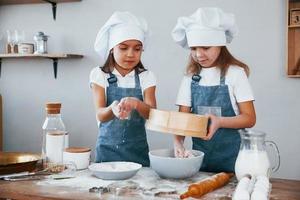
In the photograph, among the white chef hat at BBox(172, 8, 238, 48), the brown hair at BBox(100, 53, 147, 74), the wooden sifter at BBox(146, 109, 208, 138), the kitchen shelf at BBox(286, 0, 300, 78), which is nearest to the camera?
the wooden sifter at BBox(146, 109, 208, 138)

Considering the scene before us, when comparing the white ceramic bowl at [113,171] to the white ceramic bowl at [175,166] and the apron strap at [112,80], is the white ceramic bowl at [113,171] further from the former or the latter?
the apron strap at [112,80]

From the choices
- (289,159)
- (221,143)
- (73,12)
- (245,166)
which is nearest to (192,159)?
(245,166)

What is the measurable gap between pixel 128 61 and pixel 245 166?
2.31 feet

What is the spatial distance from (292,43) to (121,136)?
133 cm

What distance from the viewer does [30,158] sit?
147 centimetres

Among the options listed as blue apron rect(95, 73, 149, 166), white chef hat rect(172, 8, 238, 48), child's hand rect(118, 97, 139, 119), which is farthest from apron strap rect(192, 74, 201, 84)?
child's hand rect(118, 97, 139, 119)

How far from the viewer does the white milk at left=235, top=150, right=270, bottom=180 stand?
1259 mm

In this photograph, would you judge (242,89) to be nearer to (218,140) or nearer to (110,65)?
(218,140)

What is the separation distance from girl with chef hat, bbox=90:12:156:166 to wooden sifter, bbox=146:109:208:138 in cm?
43

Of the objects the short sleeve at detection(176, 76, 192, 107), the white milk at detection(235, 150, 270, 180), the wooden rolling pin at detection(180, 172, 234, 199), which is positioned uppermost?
the short sleeve at detection(176, 76, 192, 107)

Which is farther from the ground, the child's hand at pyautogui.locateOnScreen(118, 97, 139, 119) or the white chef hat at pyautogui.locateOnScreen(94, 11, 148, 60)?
the white chef hat at pyautogui.locateOnScreen(94, 11, 148, 60)

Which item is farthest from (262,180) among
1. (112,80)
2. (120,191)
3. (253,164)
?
(112,80)

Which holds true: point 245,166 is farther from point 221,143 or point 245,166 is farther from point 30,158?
point 30,158

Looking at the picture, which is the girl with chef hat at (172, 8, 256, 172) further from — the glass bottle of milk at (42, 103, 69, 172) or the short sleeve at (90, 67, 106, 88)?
the glass bottle of milk at (42, 103, 69, 172)
